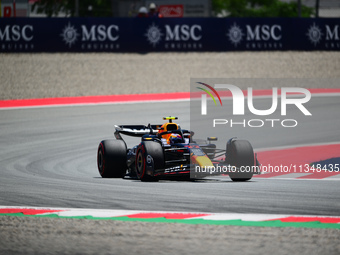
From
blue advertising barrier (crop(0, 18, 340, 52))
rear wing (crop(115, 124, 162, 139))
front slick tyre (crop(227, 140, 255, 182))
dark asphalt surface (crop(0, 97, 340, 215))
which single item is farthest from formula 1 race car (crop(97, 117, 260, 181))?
blue advertising barrier (crop(0, 18, 340, 52))

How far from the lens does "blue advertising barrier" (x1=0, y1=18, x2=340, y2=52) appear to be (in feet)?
92.0

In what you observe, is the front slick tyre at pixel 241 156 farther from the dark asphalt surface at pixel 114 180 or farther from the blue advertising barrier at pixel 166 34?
the blue advertising barrier at pixel 166 34

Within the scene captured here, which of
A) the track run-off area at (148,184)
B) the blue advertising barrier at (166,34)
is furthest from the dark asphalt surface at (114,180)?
the blue advertising barrier at (166,34)

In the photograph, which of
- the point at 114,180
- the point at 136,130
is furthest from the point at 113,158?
the point at 136,130

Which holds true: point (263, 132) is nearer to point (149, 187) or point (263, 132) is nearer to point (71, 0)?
point (149, 187)

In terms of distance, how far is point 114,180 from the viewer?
1191 centimetres

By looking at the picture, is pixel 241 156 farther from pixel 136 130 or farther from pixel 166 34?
pixel 166 34

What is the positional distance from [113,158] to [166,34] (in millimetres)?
17578

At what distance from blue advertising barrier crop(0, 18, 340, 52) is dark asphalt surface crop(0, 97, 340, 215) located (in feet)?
21.7

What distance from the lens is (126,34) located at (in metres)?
28.9

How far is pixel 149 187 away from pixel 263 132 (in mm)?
8403

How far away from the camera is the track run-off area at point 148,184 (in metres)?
8.23

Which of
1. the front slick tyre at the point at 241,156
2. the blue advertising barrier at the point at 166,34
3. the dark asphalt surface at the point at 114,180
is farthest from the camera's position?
the blue advertising barrier at the point at 166,34

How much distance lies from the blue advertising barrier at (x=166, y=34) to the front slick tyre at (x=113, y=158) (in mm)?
16401
